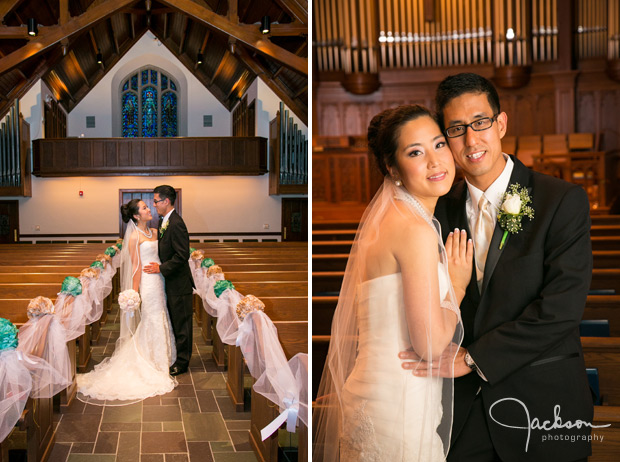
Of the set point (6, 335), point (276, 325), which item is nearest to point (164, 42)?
point (276, 325)

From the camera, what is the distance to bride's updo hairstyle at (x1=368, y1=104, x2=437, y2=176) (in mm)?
1717

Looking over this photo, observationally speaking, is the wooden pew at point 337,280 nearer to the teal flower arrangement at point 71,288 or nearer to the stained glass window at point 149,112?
the teal flower arrangement at point 71,288

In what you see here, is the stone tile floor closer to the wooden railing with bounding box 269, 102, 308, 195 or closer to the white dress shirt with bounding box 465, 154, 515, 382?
the white dress shirt with bounding box 465, 154, 515, 382

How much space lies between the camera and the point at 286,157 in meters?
13.9

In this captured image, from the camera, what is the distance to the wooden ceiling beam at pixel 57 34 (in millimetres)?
8258

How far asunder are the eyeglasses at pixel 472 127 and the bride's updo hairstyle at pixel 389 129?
6 cm

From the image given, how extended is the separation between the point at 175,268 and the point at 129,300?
45 cm

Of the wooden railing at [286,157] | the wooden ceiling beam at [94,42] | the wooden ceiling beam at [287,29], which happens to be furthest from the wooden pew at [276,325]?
the wooden ceiling beam at [94,42]

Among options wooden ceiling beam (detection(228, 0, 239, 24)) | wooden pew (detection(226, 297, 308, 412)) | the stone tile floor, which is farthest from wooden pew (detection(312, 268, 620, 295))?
wooden ceiling beam (detection(228, 0, 239, 24))

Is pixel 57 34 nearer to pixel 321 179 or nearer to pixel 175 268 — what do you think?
pixel 321 179

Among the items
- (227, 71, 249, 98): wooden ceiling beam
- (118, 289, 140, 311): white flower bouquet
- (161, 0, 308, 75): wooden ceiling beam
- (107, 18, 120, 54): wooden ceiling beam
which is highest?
(107, 18, 120, 54): wooden ceiling beam

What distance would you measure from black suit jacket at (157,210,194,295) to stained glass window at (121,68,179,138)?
11828mm

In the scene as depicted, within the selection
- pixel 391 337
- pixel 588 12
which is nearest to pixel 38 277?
pixel 391 337

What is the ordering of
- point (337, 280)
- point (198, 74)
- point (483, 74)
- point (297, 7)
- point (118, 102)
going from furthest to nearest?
1. point (118, 102)
2. point (198, 74)
3. point (297, 7)
4. point (483, 74)
5. point (337, 280)
